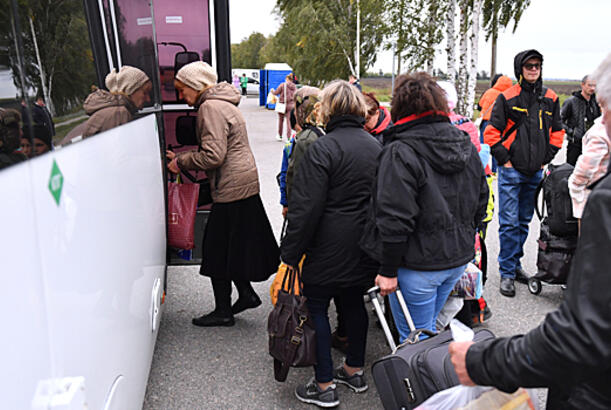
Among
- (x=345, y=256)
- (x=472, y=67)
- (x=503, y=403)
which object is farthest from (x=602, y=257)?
(x=472, y=67)

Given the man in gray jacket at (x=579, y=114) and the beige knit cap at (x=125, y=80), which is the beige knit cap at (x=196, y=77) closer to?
the beige knit cap at (x=125, y=80)

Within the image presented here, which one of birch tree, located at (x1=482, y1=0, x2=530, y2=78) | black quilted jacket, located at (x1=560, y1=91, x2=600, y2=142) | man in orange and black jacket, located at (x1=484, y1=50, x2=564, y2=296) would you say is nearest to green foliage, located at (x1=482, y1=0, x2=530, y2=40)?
birch tree, located at (x1=482, y1=0, x2=530, y2=78)

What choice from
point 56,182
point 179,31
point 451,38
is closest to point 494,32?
point 451,38

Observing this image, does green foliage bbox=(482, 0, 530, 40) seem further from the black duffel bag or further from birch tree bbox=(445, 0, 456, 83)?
the black duffel bag

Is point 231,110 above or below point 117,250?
above

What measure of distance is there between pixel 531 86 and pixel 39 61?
14.1 feet

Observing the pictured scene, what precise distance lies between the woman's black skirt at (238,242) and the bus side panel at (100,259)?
0.99m

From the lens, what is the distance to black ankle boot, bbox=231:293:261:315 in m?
4.20

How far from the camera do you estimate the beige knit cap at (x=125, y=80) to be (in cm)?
212

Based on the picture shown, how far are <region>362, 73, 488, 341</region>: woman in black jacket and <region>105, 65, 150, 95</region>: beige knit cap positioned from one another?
Result: 1287 millimetres

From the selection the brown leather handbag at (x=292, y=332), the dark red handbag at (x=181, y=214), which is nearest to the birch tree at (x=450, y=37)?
the dark red handbag at (x=181, y=214)

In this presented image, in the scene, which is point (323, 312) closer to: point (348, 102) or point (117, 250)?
point (348, 102)

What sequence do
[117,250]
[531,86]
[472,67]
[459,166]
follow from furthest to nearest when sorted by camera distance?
[472,67] < [531,86] < [459,166] < [117,250]

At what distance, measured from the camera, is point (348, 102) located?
9.78ft
